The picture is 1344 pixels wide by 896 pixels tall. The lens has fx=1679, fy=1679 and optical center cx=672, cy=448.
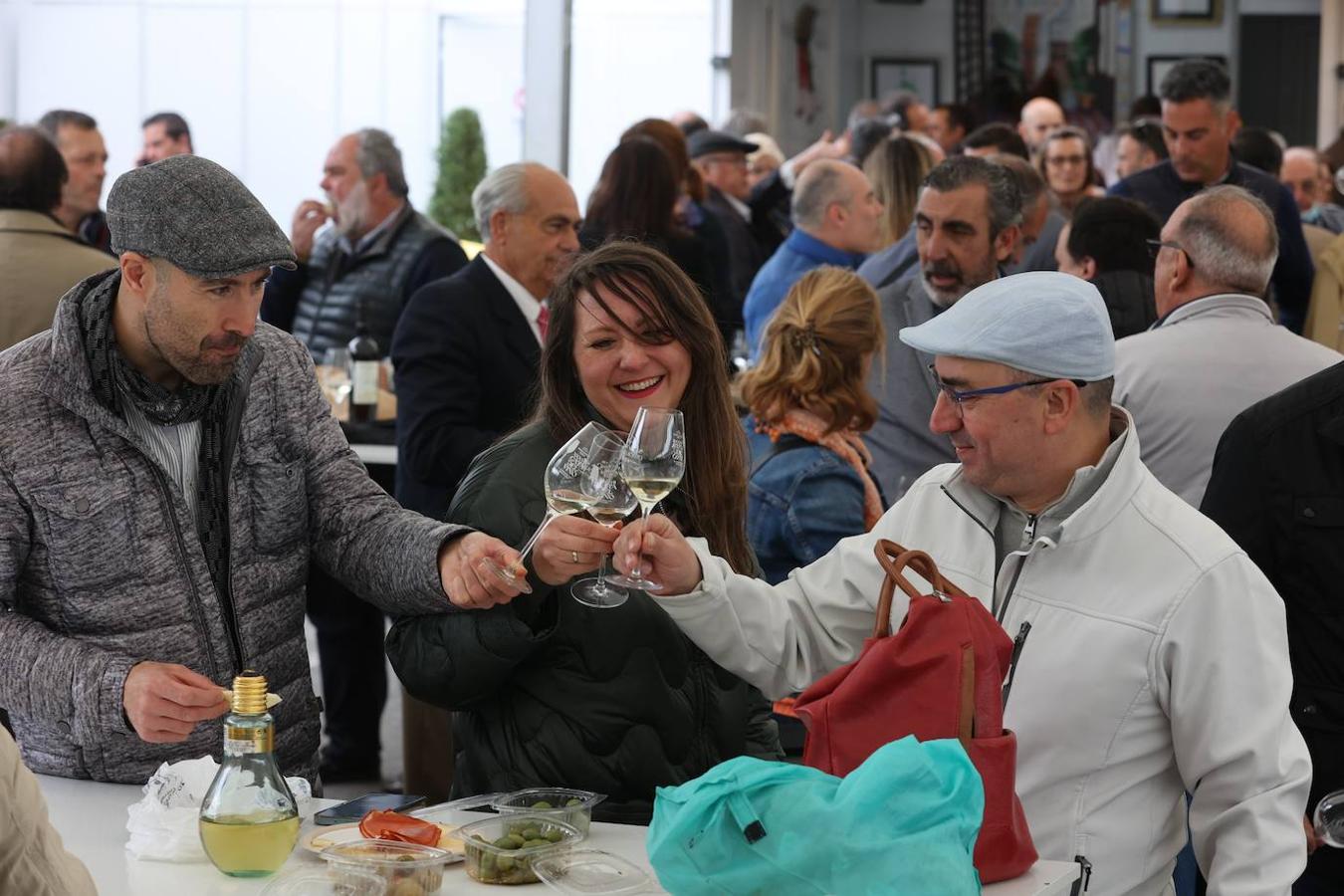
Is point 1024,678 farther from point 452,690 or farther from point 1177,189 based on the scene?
point 1177,189

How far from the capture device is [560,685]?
100 inches

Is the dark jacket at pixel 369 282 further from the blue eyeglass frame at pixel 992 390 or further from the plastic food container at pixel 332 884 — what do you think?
the plastic food container at pixel 332 884

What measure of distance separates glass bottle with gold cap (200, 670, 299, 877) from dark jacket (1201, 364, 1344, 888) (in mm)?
1736

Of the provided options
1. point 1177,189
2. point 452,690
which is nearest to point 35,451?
point 452,690

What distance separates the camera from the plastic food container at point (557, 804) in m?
2.21

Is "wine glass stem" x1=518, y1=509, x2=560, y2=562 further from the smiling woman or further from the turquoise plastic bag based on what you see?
the turquoise plastic bag

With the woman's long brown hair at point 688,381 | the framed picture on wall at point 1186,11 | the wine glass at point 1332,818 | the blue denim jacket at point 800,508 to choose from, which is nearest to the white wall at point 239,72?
the blue denim jacket at point 800,508

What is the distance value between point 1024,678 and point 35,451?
→ 1447 mm

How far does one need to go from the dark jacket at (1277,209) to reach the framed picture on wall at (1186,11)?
11.0 meters

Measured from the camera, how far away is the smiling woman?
8.23 feet

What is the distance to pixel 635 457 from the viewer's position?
234 cm

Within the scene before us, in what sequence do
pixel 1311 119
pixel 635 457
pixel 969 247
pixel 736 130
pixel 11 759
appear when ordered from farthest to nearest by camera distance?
pixel 1311 119 → pixel 736 130 → pixel 969 247 → pixel 635 457 → pixel 11 759

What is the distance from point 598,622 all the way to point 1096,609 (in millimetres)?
745

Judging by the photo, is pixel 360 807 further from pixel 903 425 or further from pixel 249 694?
pixel 903 425
